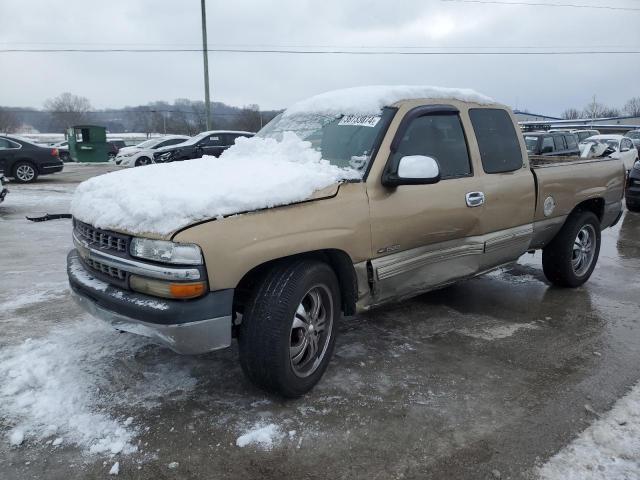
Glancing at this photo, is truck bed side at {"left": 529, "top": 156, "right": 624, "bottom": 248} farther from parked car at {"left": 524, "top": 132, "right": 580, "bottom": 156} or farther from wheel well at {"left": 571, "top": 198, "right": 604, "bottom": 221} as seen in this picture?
parked car at {"left": 524, "top": 132, "right": 580, "bottom": 156}

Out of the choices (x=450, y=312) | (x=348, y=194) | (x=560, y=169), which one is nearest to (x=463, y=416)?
(x=348, y=194)

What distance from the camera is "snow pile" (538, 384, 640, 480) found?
2.45m

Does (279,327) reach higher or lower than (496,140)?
lower

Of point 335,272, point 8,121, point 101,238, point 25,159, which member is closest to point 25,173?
point 25,159

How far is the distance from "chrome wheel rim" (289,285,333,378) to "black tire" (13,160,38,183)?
53.3ft

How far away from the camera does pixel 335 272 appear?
10.9 feet

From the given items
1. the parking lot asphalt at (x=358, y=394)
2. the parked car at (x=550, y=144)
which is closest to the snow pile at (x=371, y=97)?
the parking lot asphalt at (x=358, y=394)

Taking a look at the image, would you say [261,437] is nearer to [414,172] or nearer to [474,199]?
[414,172]

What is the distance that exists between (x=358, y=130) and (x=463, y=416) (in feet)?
6.59

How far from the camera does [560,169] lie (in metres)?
4.94

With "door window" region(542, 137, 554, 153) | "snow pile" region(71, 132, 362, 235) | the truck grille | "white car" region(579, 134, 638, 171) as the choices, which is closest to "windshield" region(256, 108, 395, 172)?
"snow pile" region(71, 132, 362, 235)

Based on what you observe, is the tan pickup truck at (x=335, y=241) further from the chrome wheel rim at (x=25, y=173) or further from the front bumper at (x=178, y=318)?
the chrome wheel rim at (x=25, y=173)

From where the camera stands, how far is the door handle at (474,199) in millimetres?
3943

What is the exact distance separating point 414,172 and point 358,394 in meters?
1.43
